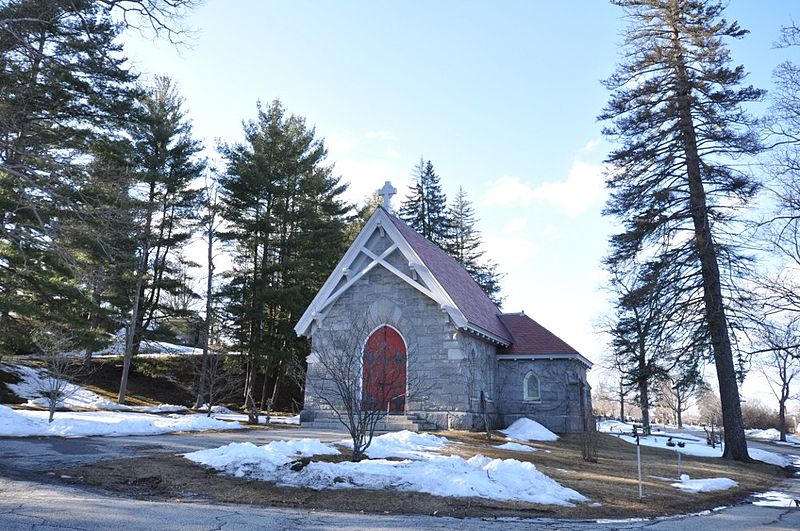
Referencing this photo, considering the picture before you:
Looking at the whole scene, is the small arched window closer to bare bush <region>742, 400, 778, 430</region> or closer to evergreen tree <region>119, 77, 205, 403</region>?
evergreen tree <region>119, 77, 205, 403</region>

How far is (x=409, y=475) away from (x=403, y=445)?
348 centimetres

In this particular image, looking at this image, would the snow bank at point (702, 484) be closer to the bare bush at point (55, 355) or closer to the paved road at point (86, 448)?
the paved road at point (86, 448)

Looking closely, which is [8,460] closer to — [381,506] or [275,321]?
[381,506]

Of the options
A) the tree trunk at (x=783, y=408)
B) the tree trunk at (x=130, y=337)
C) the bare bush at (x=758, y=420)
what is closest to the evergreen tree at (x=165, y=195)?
the tree trunk at (x=130, y=337)

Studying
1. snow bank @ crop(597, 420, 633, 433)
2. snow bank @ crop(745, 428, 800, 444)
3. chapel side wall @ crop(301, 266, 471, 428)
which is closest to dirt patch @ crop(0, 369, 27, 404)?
chapel side wall @ crop(301, 266, 471, 428)

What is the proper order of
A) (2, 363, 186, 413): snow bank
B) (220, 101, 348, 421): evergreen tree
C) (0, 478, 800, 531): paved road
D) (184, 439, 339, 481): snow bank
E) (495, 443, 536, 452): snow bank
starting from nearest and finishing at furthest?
(0, 478, 800, 531): paved road < (184, 439, 339, 481): snow bank < (495, 443, 536, 452): snow bank < (2, 363, 186, 413): snow bank < (220, 101, 348, 421): evergreen tree

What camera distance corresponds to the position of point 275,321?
110 feet

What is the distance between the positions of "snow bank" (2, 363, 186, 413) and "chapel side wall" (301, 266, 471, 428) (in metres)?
8.95

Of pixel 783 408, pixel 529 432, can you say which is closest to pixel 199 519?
pixel 529 432

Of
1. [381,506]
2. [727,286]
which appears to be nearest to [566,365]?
[727,286]

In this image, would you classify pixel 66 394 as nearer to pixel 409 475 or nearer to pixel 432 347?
pixel 432 347

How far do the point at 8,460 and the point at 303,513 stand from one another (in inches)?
234

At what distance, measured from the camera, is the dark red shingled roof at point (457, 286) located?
2061 centimetres

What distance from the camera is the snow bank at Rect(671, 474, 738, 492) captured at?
1156 cm
